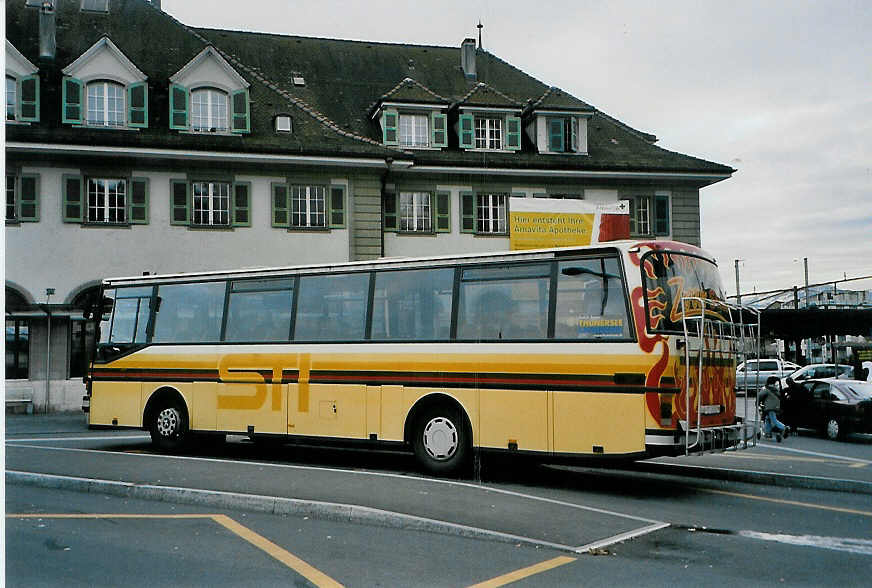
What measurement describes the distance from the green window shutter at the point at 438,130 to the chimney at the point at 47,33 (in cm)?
1264

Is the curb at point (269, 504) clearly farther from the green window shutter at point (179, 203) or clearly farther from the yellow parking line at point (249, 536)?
the green window shutter at point (179, 203)

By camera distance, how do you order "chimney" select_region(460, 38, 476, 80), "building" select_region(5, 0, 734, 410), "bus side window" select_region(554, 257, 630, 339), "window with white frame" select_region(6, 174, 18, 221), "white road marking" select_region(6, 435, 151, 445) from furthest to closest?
"chimney" select_region(460, 38, 476, 80)
"building" select_region(5, 0, 734, 410)
"window with white frame" select_region(6, 174, 18, 221)
"white road marking" select_region(6, 435, 151, 445)
"bus side window" select_region(554, 257, 630, 339)

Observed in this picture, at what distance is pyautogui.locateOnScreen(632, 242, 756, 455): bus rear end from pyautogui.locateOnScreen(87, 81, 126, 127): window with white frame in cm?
2241


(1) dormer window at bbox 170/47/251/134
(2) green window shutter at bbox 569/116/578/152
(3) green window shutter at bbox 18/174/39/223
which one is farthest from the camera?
(2) green window shutter at bbox 569/116/578/152

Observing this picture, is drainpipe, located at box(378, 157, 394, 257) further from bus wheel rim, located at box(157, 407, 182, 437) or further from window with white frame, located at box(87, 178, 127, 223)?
bus wheel rim, located at box(157, 407, 182, 437)

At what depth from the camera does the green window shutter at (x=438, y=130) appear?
110 feet

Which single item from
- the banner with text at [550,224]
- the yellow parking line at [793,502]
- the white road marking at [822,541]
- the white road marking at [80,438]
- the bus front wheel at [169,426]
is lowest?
the white road marking at [80,438]

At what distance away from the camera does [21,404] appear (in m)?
28.3

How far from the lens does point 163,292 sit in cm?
1641

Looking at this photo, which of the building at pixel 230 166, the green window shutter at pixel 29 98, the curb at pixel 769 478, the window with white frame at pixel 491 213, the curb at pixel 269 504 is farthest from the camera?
the window with white frame at pixel 491 213

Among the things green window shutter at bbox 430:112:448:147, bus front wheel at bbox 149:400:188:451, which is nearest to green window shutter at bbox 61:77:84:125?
green window shutter at bbox 430:112:448:147

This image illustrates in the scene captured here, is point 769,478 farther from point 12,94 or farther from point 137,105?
point 12,94

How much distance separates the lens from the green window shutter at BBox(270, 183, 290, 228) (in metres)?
30.7

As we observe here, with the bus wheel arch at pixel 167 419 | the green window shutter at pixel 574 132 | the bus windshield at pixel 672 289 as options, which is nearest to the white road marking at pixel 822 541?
the bus windshield at pixel 672 289
